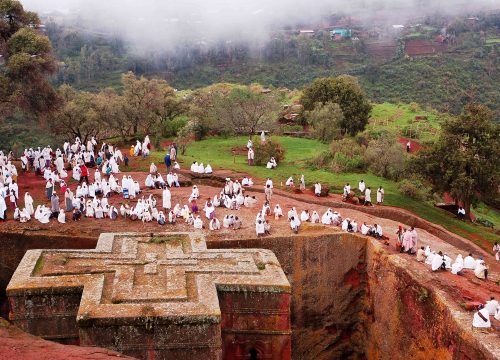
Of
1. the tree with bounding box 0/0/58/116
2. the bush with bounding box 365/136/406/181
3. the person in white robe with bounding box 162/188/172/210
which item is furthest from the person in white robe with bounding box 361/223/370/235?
the tree with bounding box 0/0/58/116

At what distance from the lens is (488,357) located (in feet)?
41.7

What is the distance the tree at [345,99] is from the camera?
1683 inches

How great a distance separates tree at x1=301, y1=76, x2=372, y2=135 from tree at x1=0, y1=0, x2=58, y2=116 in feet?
70.9

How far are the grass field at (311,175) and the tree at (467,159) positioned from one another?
5.20 feet

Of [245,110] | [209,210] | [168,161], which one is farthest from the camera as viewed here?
[245,110]

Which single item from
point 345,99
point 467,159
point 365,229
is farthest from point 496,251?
point 345,99

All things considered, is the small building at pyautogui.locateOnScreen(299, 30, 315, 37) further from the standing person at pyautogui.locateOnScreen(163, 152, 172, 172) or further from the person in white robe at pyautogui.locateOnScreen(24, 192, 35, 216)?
the person in white robe at pyautogui.locateOnScreen(24, 192, 35, 216)

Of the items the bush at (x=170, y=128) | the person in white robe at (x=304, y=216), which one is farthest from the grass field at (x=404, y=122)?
the person in white robe at (x=304, y=216)

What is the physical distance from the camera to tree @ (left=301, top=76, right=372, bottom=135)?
1683 inches

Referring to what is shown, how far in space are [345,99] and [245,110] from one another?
9.34 m

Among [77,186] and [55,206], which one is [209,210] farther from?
[77,186]

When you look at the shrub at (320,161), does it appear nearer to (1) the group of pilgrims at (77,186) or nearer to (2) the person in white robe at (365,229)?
(1) the group of pilgrims at (77,186)

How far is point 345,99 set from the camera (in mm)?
42938

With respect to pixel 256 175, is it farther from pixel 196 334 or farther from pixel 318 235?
pixel 196 334
